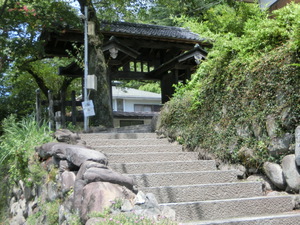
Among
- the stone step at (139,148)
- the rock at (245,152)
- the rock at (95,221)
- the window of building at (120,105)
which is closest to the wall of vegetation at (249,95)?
the rock at (245,152)

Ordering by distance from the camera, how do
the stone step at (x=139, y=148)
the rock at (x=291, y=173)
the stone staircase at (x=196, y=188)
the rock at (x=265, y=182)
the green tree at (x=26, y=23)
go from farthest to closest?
1. the green tree at (x=26, y=23)
2. the stone step at (x=139, y=148)
3. the rock at (x=265, y=182)
4. the rock at (x=291, y=173)
5. the stone staircase at (x=196, y=188)

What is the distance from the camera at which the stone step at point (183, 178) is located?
14.7 ft

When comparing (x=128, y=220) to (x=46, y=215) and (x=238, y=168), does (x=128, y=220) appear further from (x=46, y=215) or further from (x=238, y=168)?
(x=238, y=168)

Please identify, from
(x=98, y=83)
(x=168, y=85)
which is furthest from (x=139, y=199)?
(x=168, y=85)

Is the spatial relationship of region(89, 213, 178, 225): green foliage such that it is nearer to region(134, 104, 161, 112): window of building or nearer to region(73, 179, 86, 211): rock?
region(73, 179, 86, 211): rock

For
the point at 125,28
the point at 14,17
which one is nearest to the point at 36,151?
the point at 14,17

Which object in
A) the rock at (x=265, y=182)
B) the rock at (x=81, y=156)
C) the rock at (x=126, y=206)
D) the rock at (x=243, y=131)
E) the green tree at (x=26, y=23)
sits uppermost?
the green tree at (x=26, y=23)

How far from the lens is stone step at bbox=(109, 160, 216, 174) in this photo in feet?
15.9

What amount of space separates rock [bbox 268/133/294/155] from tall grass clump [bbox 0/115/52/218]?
3.31 m

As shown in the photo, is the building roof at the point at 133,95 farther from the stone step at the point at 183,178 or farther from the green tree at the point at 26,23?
the stone step at the point at 183,178

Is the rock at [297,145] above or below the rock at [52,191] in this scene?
above

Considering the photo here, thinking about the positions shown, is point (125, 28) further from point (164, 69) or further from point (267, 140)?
point (267, 140)

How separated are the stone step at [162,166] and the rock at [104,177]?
1299mm

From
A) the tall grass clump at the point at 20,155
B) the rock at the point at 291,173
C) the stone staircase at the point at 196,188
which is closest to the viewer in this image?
the stone staircase at the point at 196,188
